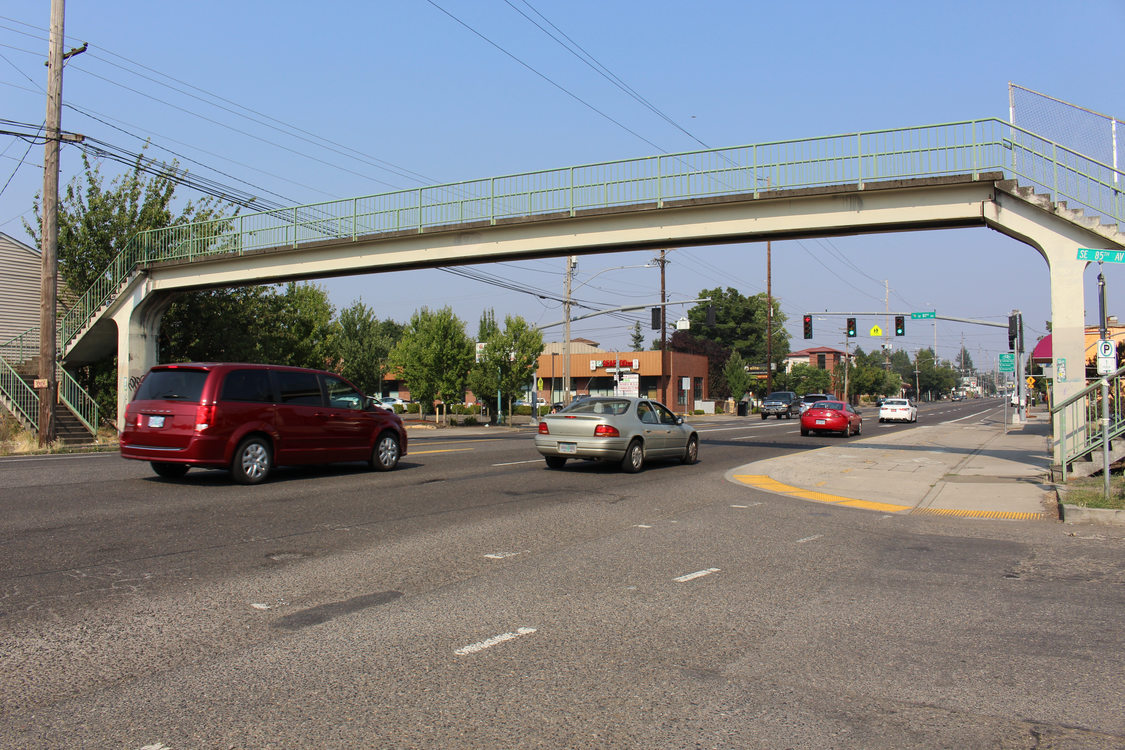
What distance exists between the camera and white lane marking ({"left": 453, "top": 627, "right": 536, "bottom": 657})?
4652 millimetres

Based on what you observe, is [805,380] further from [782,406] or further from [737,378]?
[782,406]

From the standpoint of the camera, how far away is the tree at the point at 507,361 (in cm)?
4122

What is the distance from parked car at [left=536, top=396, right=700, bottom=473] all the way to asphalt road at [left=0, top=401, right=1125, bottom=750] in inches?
188

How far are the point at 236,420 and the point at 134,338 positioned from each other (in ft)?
57.6

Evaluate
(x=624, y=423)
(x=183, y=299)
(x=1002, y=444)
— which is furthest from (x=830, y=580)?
(x=183, y=299)

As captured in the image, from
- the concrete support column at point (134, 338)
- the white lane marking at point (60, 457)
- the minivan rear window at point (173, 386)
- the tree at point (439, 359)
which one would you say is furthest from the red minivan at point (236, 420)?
the tree at point (439, 359)

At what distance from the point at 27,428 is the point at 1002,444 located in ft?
94.8

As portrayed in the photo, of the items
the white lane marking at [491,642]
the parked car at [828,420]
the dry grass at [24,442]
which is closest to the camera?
the white lane marking at [491,642]

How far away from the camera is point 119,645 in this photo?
4672 millimetres

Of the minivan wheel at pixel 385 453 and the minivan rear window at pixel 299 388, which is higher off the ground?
the minivan rear window at pixel 299 388

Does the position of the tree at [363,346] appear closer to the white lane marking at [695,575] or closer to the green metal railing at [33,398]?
the green metal railing at [33,398]

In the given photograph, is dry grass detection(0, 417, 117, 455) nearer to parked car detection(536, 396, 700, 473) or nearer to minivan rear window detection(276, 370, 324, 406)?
minivan rear window detection(276, 370, 324, 406)

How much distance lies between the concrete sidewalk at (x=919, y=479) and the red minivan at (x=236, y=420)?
23.8 ft

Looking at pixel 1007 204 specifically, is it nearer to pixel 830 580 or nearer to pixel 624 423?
pixel 624 423
